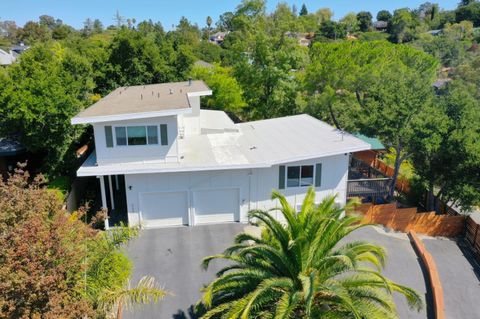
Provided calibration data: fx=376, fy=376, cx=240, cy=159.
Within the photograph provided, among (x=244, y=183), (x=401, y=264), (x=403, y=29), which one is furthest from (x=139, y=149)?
(x=403, y=29)

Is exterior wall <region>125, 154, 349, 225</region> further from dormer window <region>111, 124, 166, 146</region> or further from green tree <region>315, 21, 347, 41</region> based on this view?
green tree <region>315, 21, 347, 41</region>

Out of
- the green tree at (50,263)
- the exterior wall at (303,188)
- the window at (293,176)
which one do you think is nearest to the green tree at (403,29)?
the exterior wall at (303,188)

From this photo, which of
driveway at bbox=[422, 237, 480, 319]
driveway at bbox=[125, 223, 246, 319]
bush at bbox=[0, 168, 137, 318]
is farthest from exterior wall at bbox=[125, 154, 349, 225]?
bush at bbox=[0, 168, 137, 318]

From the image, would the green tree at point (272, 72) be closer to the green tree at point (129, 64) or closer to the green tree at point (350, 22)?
the green tree at point (129, 64)

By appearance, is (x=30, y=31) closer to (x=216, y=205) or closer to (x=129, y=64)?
(x=129, y=64)

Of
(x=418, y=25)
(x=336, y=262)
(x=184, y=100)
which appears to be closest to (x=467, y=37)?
(x=418, y=25)

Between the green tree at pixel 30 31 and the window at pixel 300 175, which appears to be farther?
the green tree at pixel 30 31

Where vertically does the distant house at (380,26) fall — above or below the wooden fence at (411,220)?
above
